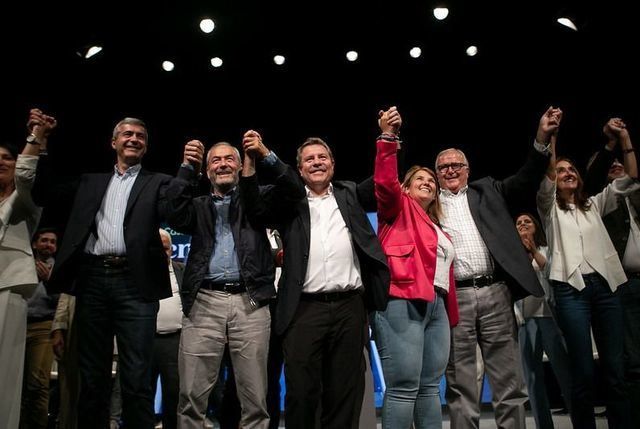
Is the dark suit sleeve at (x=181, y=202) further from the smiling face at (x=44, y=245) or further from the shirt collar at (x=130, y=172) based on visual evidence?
the smiling face at (x=44, y=245)

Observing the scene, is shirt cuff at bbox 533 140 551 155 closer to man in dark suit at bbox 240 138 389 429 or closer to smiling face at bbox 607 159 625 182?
man in dark suit at bbox 240 138 389 429

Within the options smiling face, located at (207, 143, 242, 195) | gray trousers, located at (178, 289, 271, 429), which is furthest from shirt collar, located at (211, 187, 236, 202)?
gray trousers, located at (178, 289, 271, 429)

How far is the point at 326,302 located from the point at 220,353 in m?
0.56

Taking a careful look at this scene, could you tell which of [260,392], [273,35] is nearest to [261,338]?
[260,392]

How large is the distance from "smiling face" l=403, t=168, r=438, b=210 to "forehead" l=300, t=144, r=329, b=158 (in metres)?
0.56

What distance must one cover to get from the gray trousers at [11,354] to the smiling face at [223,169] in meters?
1.14

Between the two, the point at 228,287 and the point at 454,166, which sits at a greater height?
the point at 454,166

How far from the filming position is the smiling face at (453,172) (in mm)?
3441

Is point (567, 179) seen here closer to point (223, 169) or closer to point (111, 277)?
point (223, 169)

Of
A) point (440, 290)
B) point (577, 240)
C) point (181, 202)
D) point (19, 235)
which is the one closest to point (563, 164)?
point (577, 240)

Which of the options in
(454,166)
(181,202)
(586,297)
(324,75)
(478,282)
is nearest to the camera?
(181,202)

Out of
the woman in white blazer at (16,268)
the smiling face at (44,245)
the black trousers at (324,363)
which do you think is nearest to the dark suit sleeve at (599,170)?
the black trousers at (324,363)

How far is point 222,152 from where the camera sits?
313 cm

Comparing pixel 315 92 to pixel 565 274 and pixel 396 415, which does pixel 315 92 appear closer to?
pixel 565 274
